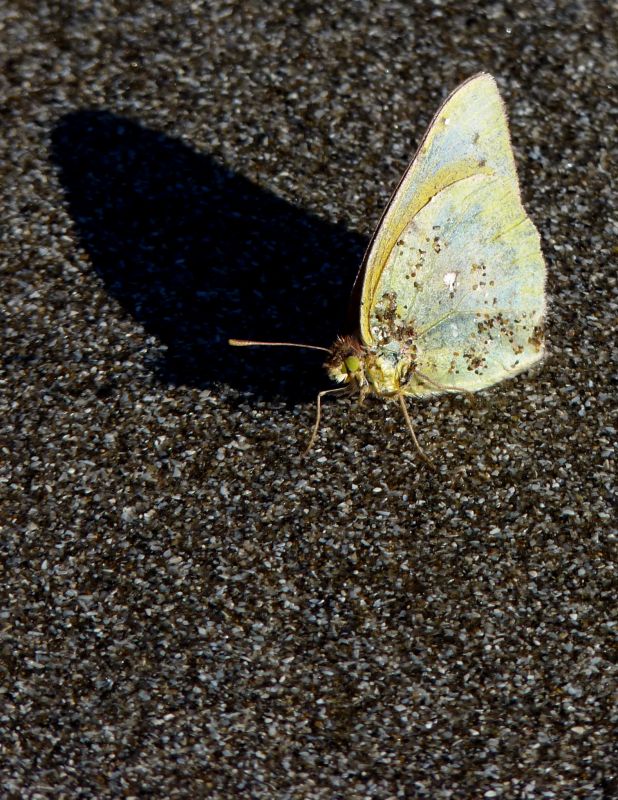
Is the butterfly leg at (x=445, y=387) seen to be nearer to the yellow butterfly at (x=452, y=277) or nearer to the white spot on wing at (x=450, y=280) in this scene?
the yellow butterfly at (x=452, y=277)

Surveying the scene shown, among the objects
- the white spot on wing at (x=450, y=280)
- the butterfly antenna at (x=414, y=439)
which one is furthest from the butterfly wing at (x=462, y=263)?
the butterfly antenna at (x=414, y=439)

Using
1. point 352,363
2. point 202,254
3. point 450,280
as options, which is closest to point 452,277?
point 450,280

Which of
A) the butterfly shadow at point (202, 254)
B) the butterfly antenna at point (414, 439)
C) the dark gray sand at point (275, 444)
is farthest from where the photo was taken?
the butterfly shadow at point (202, 254)

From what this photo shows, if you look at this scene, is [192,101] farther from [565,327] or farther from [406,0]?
[565,327]

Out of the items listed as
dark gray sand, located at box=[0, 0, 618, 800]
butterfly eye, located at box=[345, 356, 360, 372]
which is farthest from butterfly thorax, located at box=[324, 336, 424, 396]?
dark gray sand, located at box=[0, 0, 618, 800]

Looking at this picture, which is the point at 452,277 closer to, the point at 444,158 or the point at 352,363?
the point at 444,158

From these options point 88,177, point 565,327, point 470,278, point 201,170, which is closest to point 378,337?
point 470,278

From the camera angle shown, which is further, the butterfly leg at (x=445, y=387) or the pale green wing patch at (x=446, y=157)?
the butterfly leg at (x=445, y=387)
